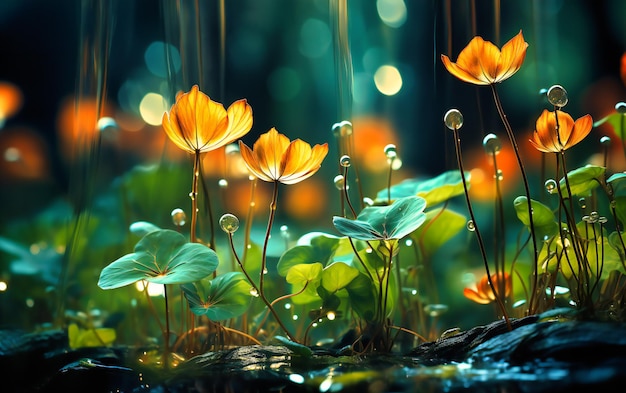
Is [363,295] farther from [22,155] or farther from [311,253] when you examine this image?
[22,155]

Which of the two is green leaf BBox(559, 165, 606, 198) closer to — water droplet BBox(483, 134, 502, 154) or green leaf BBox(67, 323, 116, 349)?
water droplet BBox(483, 134, 502, 154)

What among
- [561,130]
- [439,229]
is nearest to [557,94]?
[561,130]

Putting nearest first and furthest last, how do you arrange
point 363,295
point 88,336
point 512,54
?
point 512,54, point 363,295, point 88,336

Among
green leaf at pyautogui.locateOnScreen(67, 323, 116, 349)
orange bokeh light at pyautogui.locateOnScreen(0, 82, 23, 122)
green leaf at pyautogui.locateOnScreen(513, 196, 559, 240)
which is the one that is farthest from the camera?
orange bokeh light at pyautogui.locateOnScreen(0, 82, 23, 122)

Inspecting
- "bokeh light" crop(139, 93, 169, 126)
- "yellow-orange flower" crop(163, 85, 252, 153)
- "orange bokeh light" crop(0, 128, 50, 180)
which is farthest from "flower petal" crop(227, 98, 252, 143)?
"orange bokeh light" crop(0, 128, 50, 180)

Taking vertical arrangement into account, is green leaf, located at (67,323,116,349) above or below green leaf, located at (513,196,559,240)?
below

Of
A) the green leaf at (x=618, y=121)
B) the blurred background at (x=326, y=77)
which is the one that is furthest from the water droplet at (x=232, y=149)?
the green leaf at (x=618, y=121)
